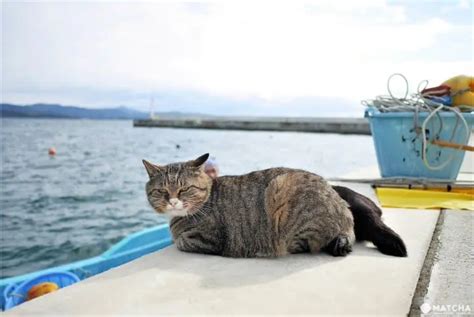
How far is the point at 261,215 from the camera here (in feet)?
6.69

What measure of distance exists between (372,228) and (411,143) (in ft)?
6.74

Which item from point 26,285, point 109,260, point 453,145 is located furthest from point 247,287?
point 109,260

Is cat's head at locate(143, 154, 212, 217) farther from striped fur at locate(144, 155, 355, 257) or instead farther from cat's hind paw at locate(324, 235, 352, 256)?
cat's hind paw at locate(324, 235, 352, 256)

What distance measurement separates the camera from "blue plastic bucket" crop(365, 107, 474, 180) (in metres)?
3.66

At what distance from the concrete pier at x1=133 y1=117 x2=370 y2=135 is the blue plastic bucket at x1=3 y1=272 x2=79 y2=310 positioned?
32144 mm

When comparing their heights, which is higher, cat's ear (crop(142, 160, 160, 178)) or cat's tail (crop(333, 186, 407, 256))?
cat's ear (crop(142, 160, 160, 178))

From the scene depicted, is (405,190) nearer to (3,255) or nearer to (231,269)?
(231,269)

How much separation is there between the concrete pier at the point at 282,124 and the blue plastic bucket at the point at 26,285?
32.1 metres

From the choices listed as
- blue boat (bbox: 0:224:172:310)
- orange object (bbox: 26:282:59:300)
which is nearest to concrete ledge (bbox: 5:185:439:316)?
orange object (bbox: 26:282:59:300)

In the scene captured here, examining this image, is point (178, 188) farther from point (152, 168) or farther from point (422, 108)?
point (422, 108)

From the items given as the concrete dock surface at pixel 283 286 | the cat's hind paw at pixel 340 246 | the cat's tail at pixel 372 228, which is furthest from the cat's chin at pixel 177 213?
the cat's tail at pixel 372 228

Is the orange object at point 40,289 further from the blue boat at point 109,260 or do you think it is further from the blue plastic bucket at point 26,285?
the blue boat at point 109,260

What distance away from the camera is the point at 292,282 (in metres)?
1.61

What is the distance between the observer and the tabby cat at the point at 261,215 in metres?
1.94
